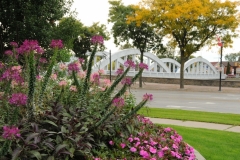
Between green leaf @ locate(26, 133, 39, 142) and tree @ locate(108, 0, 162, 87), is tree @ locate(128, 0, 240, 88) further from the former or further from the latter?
green leaf @ locate(26, 133, 39, 142)

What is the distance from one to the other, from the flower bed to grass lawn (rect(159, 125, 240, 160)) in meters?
1.17

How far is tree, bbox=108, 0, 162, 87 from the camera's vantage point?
29.5m

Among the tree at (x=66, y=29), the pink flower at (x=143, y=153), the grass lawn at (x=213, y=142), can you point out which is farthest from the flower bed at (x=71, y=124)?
the tree at (x=66, y=29)

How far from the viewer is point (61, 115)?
13.7ft

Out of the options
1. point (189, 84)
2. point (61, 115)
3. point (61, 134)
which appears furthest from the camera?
point (189, 84)

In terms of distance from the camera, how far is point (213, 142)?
679 cm

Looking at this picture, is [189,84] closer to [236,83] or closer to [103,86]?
[236,83]

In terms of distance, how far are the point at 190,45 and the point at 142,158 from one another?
26367mm

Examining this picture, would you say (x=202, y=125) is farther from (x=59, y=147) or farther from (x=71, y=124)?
(x=59, y=147)

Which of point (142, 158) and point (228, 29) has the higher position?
point (228, 29)

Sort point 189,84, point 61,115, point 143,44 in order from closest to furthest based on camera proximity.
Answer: point 61,115, point 143,44, point 189,84

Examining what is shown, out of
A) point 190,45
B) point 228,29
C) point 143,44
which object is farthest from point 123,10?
point 228,29

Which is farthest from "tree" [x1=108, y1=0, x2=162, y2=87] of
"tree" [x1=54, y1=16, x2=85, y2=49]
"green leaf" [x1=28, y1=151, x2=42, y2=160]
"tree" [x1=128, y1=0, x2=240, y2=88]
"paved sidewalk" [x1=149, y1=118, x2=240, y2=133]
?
"green leaf" [x1=28, y1=151, x2=42, y2=160]

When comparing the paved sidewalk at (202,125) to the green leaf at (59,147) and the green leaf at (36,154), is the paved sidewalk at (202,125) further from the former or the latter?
the green leaf at (36,154)
